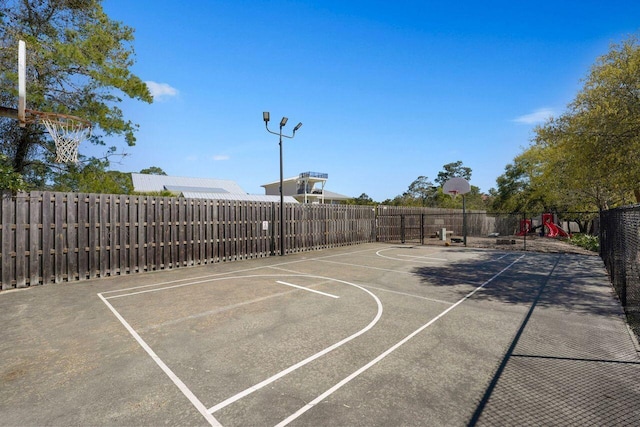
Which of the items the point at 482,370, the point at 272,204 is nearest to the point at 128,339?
the point at 482,370

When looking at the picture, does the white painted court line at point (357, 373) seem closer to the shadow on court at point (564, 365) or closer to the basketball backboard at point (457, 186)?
the shadow on court at point (564, 365)

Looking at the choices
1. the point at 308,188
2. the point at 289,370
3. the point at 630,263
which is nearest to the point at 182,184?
the point at 308,188

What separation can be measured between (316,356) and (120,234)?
9004 mm

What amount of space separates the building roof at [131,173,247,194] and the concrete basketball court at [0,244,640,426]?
35086 millimetres

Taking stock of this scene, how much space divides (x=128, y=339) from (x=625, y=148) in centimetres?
1719

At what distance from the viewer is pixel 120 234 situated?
10.2 metres

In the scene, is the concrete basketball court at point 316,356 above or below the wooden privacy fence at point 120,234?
below

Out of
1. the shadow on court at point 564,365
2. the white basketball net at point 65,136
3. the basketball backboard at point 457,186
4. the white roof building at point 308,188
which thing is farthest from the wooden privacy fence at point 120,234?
the white roof building at point 308,188

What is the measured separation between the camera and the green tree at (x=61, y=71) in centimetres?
1182

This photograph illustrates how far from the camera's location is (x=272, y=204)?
1539 cm

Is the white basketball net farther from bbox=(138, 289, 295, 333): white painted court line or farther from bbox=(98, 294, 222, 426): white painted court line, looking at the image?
bbox=(138, 289, 295, 333): white painted court line

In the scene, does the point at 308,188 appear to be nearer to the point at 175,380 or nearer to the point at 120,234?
the point at 120,234

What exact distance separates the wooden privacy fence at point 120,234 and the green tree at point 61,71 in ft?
20.6

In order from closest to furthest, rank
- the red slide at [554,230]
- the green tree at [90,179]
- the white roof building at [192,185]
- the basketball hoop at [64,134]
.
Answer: the basketball hoop at [64,134] → the green tree at [90,179] → the red slide at [554,230] → the white roof building at [192,185]
